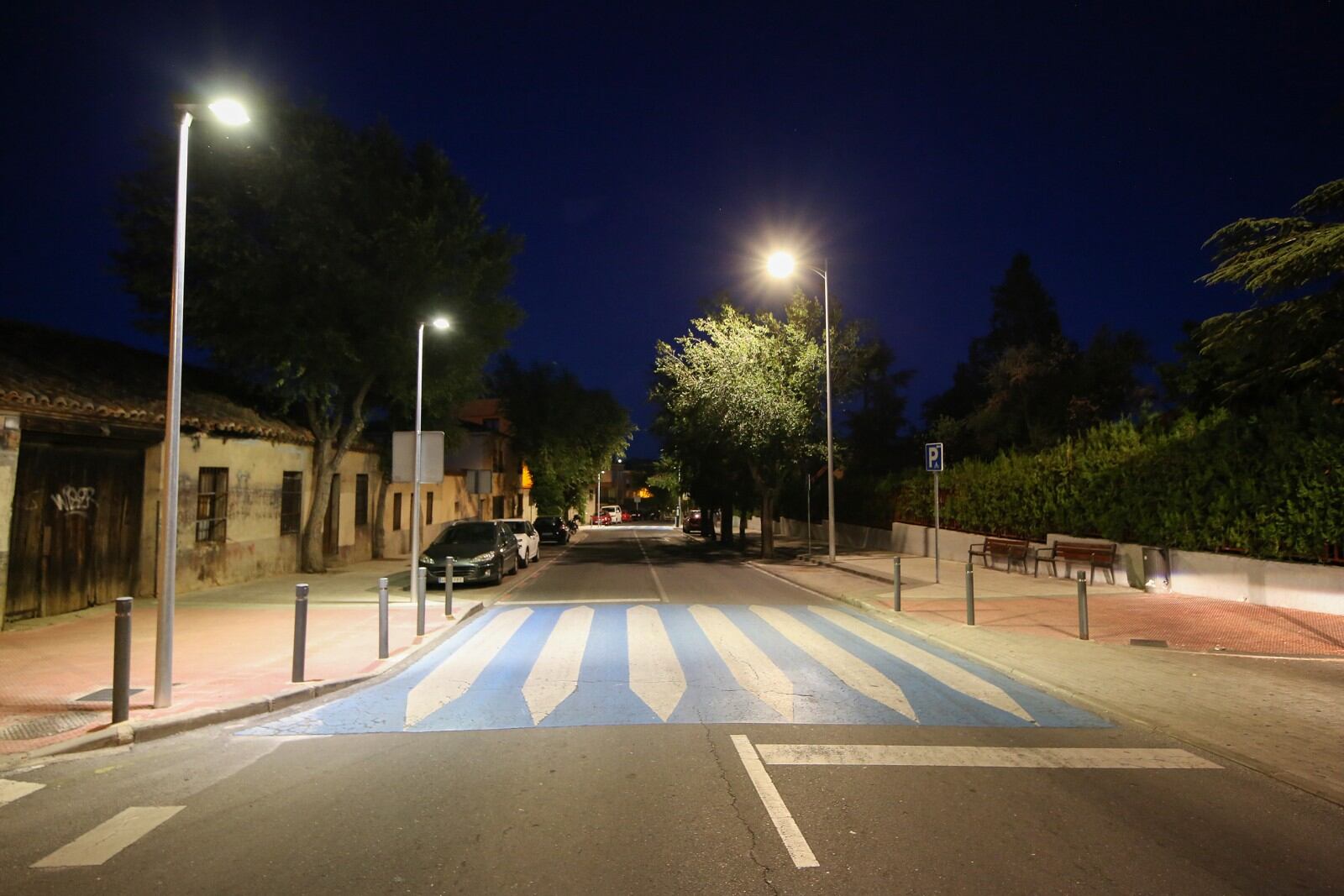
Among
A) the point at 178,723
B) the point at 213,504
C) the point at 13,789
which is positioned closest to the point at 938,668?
the point at 178,723

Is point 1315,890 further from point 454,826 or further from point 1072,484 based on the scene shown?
point 1072,484

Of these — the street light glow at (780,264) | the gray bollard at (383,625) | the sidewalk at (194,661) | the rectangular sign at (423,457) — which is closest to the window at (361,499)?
the sidewalk at (194,661)

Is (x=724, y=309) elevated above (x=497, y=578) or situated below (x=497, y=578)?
above

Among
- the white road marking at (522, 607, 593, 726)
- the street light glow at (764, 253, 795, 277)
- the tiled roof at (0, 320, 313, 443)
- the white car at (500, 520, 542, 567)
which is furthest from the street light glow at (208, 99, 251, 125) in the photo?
the white car at (500, 520, 542, 567)

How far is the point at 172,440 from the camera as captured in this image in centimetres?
751

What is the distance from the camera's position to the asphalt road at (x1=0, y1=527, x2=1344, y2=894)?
162 inches

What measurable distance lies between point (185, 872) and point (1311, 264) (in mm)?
15580

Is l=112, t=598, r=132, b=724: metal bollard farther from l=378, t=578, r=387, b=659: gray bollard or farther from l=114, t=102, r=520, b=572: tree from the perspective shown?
l=114, t=102, r=520, b=572: tree

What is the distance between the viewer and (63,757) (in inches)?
243

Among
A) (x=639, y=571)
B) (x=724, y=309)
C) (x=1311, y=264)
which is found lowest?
(x=639, y=571)

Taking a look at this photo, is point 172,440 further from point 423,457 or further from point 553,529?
point 553,529

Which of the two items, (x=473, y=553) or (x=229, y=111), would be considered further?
(x=473, y=553)

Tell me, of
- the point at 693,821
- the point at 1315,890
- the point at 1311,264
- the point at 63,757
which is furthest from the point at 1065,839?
the point at 1311,264

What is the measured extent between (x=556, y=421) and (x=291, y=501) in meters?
29.7
